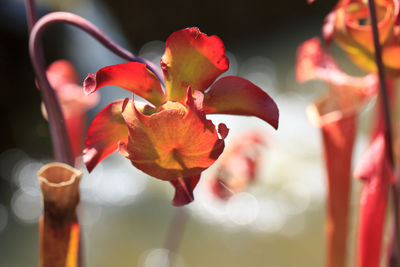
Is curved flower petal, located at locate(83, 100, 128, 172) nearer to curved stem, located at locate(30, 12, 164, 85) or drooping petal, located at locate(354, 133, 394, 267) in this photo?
curved stem, located at locate(30, 12, 164, 85)

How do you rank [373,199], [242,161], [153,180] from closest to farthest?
1. [373,199]
2. [242,161]
3. [153,180]

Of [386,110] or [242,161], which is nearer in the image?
[386,110]

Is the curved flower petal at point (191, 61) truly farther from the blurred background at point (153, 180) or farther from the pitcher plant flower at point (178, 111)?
the blurred background at point (153, 180)

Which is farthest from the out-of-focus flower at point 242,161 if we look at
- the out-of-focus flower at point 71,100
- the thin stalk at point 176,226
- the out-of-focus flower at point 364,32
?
the out-of-focus flower at point 364,32

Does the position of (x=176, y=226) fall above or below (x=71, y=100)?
below

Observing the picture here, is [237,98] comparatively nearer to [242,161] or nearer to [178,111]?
[178,111]

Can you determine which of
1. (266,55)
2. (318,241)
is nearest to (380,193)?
(318,241)

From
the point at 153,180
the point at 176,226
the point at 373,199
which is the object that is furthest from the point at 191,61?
the point at 153,180
